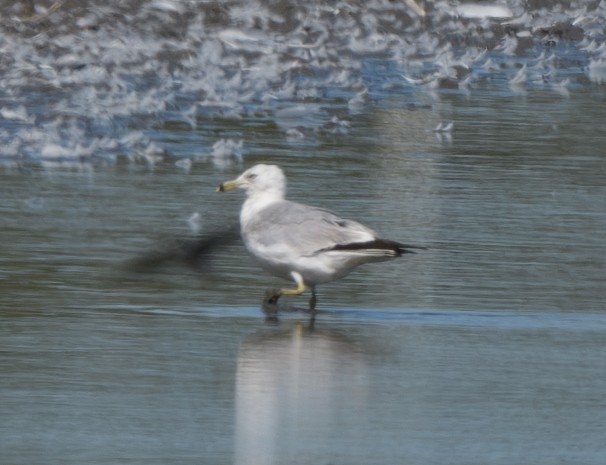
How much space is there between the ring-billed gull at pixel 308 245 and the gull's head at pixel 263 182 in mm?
185

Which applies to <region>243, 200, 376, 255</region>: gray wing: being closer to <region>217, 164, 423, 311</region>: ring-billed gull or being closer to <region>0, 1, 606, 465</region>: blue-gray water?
<region>217, 164, 423, 311</region>: ring-billed gull

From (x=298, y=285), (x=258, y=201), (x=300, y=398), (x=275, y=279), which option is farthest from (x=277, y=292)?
(x=300, y=398)

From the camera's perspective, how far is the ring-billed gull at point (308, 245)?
343 inches

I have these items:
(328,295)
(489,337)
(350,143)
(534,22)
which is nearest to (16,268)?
(328,295)

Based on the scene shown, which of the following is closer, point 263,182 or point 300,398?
point 300,398

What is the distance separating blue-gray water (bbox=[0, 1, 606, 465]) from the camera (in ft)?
22.2

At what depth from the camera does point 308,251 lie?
8.86m

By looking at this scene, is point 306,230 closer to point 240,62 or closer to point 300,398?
point 300,398

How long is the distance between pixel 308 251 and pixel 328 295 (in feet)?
1.98

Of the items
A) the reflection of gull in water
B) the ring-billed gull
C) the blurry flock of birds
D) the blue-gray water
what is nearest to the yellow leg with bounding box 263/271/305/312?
the ring-billed gull

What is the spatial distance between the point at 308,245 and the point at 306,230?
0.10m

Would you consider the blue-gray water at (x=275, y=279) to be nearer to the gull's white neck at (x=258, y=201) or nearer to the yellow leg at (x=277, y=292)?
the yellow leg at (x=277, y=292)

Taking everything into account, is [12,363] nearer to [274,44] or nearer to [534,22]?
[274,44]

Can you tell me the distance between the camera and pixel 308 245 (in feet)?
29.1
